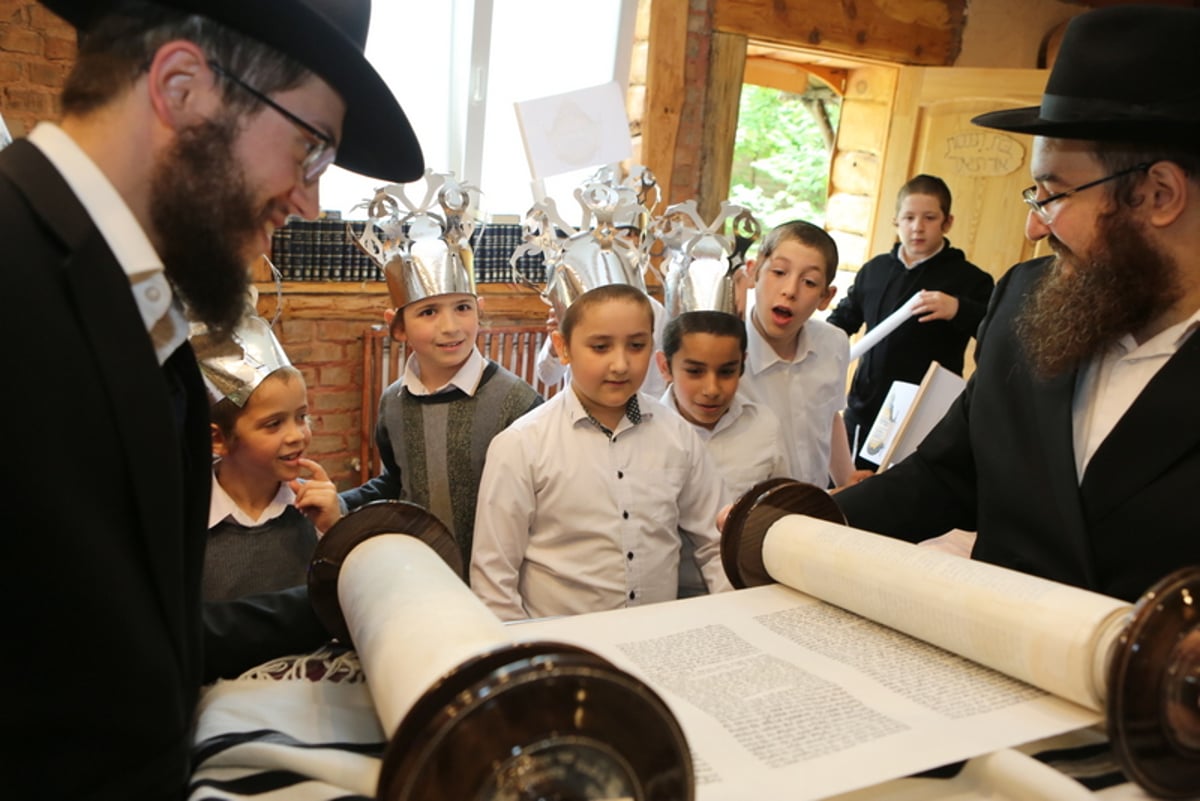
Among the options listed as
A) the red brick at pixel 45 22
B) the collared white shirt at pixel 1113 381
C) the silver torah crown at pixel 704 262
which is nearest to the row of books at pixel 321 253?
the red brick at pixel 45 22

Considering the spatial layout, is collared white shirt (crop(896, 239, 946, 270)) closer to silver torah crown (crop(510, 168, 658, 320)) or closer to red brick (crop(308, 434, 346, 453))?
silver torah crown (crop(510, 168, 658, 320))

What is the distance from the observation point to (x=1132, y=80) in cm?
144

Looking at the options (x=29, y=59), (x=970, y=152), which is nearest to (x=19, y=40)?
(x=29, y=59)

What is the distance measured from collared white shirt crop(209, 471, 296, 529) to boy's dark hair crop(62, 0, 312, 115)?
3.43 ft

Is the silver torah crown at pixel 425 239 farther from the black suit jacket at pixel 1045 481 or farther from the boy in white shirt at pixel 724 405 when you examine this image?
the black suit jacket at pixel 1045 481

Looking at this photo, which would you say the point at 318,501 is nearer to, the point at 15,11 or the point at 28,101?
the point at 28,101

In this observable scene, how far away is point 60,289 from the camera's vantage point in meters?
0.81

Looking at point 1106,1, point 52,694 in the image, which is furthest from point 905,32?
point 52,694

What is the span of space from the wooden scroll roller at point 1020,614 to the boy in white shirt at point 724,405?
3.30 ft

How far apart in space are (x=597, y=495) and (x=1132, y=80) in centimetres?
133

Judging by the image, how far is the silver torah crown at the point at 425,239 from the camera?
9.05 ft

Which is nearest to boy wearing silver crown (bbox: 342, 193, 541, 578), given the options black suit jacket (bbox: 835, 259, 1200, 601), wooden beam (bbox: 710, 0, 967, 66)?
black suit jacket (bbox: 835, 259, 1200, 601)

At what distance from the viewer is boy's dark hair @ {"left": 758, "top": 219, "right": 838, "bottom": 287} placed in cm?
304

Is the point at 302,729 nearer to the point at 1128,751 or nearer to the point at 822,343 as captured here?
the point at 1128,751
